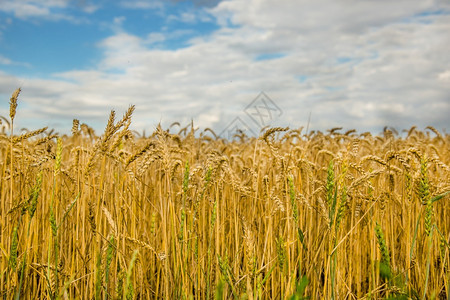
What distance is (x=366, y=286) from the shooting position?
2.57m

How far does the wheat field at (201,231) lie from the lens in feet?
4.80

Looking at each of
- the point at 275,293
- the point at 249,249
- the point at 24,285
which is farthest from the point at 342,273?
the point at 24,285

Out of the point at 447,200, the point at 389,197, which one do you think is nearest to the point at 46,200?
the point at 389,197

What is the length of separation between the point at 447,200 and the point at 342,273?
1.45 m

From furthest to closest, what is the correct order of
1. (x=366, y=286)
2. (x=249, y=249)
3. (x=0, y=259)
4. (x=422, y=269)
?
(x=366, y=286) → (x=422, y=269) → (x=0, y=259) → (x=249, y=249)

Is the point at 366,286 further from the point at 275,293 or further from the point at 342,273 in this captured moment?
the point at 275,293

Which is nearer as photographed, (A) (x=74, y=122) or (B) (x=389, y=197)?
(A) (x=74, y=122)

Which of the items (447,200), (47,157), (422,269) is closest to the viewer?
(47,157)

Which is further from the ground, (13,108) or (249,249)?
(13,108)

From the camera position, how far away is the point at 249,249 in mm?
1271

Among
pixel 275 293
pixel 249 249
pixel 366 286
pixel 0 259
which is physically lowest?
pixel 366 286

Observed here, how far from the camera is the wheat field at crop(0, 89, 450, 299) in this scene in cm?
146

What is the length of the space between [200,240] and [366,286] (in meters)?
1.27

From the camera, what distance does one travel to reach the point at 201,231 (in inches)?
92.7
